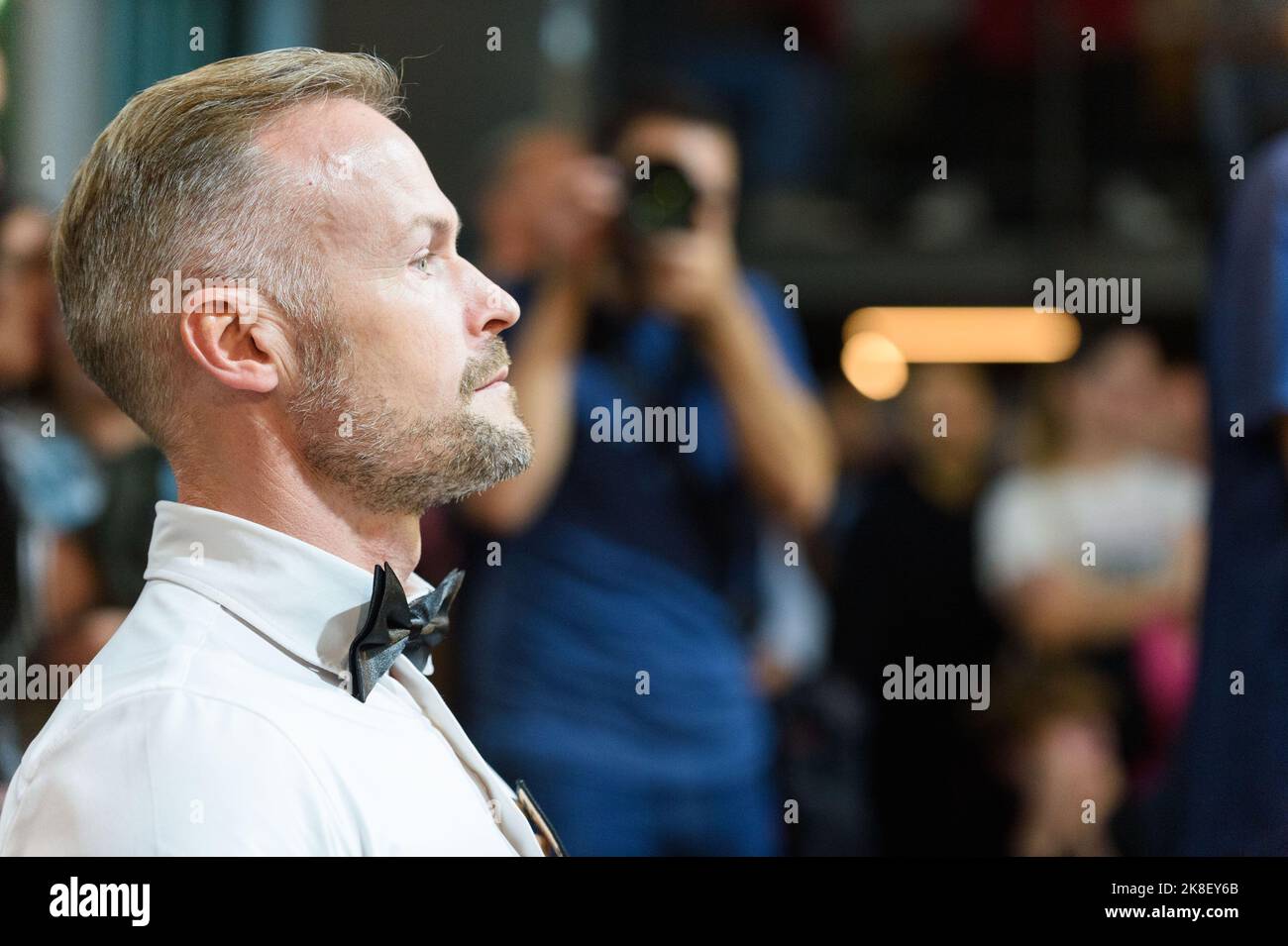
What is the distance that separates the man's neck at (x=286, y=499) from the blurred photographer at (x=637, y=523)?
1.04m

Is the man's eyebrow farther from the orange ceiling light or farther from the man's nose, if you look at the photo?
the orange ceiling light

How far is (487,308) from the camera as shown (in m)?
0.99

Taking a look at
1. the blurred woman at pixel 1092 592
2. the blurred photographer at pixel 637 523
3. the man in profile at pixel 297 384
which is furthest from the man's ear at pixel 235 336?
the blurred woman at pixel 1092 592

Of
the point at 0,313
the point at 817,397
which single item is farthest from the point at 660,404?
the point at 0,313

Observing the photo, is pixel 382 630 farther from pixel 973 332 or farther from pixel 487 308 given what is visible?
pixel 973 332

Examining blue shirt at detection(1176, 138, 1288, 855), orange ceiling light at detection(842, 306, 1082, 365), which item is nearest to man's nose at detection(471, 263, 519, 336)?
blue shirt at detection(1176, 138, 1288, 855)

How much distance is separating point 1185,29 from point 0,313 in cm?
262

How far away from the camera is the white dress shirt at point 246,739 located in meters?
0.85

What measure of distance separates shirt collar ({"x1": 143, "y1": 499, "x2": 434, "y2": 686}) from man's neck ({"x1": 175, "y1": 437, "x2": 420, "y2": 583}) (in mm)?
16

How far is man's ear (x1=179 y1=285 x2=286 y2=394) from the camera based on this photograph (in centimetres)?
94

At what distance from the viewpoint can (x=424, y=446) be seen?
38.5 inches

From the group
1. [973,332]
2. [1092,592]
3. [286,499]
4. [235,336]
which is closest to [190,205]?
[235,336]
